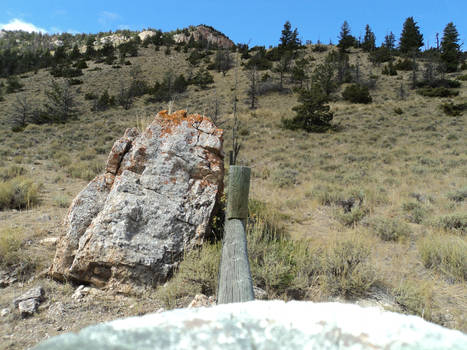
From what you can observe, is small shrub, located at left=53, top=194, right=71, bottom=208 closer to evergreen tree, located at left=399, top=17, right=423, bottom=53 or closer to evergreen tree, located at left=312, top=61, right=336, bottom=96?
evergreen tree, located at left=312, top=61, right=336, bottom=96

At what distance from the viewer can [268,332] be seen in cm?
68

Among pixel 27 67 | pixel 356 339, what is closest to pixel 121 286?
pixel 356 339

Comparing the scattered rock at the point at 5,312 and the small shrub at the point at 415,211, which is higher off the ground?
the scattered rock at the point at 5,312

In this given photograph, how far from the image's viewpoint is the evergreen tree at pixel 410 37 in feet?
133

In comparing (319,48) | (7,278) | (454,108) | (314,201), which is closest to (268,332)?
(7,278)

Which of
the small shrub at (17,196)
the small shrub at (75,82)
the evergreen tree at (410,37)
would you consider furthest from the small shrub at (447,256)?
the evergreen tree at (410,37)

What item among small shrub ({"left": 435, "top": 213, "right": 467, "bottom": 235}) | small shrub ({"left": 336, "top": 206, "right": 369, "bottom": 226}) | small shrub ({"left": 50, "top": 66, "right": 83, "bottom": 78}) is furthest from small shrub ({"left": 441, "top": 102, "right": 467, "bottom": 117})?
small shrub ({"left": 50, "top": 66, "right": 83, "bottom": 78})

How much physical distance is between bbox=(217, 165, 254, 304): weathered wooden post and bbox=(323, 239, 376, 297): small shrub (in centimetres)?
133

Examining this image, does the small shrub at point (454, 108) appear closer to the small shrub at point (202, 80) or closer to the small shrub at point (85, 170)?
the small shrub at point (202, 80)

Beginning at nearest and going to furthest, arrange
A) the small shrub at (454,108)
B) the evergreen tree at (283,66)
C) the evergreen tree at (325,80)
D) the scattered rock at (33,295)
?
the scattered rock at (33,295) < the small shrub at (454,108) < the evergreen tree at (325,80) < the evergreen tree at (283,66)

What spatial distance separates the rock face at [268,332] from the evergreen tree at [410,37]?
51.8 m

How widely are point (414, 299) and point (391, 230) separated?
7.31 feet

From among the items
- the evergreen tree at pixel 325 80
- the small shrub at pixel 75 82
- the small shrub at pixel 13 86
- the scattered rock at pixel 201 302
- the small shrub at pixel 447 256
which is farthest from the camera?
the small shrub at pixel 75 82

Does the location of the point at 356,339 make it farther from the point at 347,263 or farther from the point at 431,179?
the point at 431,179
